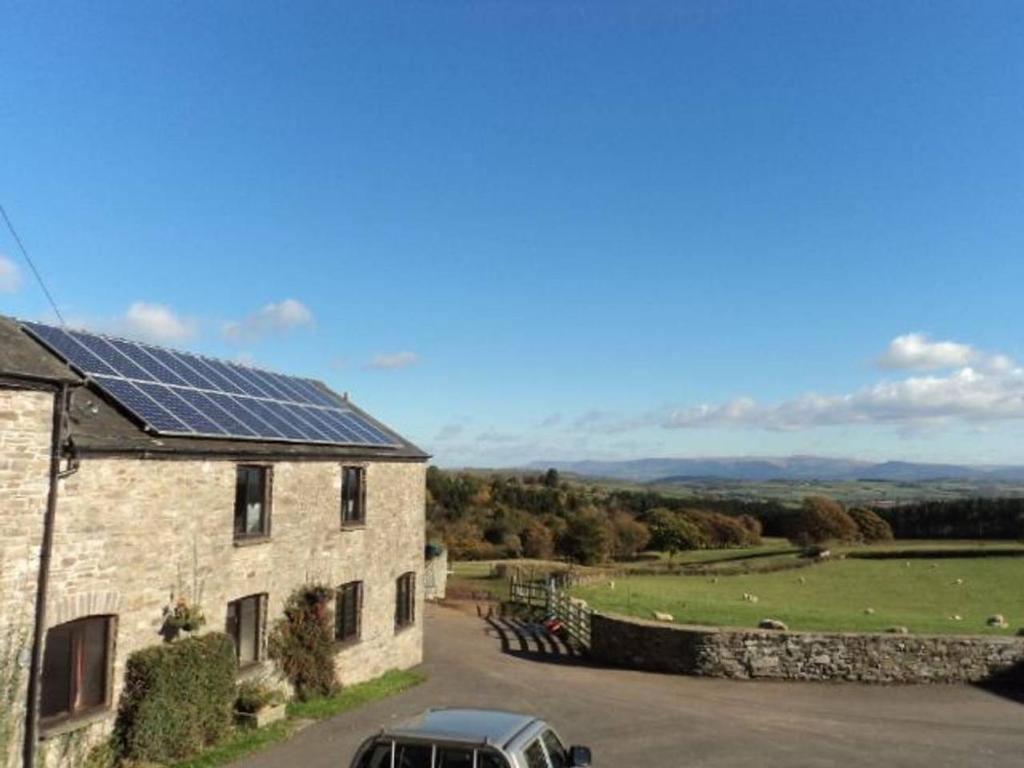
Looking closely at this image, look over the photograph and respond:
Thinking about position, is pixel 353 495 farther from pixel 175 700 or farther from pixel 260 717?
pixel 175 700

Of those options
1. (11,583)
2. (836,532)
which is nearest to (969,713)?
(11,583)

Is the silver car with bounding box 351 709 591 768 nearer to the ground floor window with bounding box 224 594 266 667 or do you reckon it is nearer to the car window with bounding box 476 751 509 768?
the car window with bounding box 476 751 509 768

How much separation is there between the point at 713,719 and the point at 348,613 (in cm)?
953

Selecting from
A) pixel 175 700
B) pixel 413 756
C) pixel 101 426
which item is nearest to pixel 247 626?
pixel 175 700

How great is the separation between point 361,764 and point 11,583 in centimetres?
663

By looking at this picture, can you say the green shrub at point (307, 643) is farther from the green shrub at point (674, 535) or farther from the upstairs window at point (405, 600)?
the green shrub at point (674, 535)

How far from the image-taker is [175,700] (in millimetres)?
14258

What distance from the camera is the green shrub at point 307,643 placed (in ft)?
59.7

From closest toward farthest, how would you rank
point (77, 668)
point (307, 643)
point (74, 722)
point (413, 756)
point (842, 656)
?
point (413, 756), point (74, 722), point (77, 668), point (307, 643), point (842, 656)

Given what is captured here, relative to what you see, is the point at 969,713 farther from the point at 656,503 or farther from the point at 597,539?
the point at 656,503

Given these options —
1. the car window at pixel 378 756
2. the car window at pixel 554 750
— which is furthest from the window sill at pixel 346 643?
the car window at pixel 378 756

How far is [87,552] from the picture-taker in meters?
13.1

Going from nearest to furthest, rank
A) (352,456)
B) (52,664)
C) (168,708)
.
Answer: (52,664), (168,708), (352,456)

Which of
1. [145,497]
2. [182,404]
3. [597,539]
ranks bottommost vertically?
[597,539]
